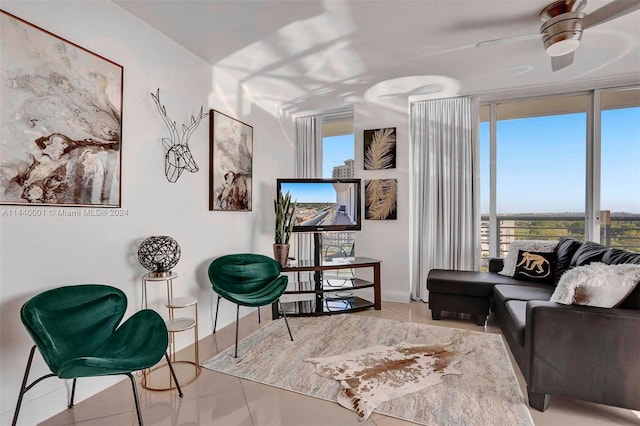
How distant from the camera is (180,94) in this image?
2844mm

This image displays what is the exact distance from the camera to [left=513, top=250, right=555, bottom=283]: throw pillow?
10.7 feet

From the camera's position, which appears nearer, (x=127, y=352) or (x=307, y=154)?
(x=127, y=352)

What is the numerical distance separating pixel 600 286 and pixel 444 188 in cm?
244

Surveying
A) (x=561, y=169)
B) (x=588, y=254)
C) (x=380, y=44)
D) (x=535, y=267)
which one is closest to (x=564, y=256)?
(x=535, y=267)

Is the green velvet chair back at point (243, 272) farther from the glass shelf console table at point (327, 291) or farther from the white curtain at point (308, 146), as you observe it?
the white curtain at point (308, 146)

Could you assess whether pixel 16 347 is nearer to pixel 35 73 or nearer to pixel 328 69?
pixel 35 73

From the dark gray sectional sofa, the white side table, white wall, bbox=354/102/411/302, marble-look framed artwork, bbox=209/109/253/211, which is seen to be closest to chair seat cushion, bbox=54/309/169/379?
the white side table

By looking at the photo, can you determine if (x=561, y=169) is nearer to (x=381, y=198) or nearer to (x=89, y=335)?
(x=381, y=198)

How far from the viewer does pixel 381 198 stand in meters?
4.30

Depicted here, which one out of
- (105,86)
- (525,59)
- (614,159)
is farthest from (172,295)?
(614,159)

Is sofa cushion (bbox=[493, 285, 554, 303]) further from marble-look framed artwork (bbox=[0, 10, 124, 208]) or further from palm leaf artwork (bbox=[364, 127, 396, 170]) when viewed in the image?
marble-look framed artwork (bbox=[0, 10, 124, 208])

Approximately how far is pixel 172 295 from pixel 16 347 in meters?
1.04

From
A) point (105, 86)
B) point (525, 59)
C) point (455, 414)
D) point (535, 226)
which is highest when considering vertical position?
point (525, 59)

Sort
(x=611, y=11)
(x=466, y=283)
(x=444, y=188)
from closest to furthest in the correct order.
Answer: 1. (x=611, y=11)
2. (x=466, y=283)
3. (x=444, y=188)
